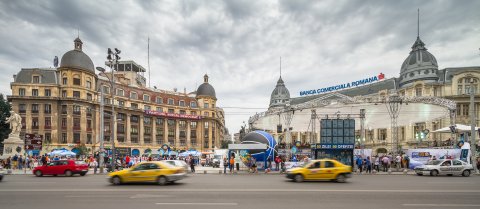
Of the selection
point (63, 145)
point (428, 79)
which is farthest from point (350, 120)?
point (63, 145)

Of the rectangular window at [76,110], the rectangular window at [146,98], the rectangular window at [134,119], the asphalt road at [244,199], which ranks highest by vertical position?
the rectangular window at [146,98]

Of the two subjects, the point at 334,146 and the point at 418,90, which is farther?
the point at 418,90

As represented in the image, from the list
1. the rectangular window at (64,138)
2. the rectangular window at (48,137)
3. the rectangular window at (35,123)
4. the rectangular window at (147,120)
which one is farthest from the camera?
the rectangular window at (147,120)

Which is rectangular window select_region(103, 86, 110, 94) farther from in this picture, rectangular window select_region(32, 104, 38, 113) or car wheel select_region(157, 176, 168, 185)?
car wheel select_region(157, 176, 168, 185)

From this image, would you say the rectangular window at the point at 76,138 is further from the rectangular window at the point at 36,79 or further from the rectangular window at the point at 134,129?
the rectangular window at the point at 134,129

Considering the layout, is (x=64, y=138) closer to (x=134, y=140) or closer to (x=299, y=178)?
Answer: (x=134, y=140)

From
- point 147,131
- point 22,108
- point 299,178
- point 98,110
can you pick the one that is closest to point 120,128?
point 98,110

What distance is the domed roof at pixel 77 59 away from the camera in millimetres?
62812

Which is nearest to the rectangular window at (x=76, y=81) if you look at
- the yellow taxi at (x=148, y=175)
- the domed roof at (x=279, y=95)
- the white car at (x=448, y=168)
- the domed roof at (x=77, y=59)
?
the domed roof at (x=77, y=59)

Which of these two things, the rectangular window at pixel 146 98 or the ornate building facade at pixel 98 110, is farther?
the rectangular window at pixel 146 98

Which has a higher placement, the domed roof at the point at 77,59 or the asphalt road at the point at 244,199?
the domed roof at the point at 77,59

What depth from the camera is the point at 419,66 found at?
7000 centimetres

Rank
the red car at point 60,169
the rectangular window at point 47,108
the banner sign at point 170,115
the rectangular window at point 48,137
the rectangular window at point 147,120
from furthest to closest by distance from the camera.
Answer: the rectangular window at point 147,120 < the banner sign at point 170,115 < the rectangular window at point 47,108 < the rectangular window at point 48,137 < the red car at point 60,169

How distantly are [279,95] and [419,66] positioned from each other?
67.7m
